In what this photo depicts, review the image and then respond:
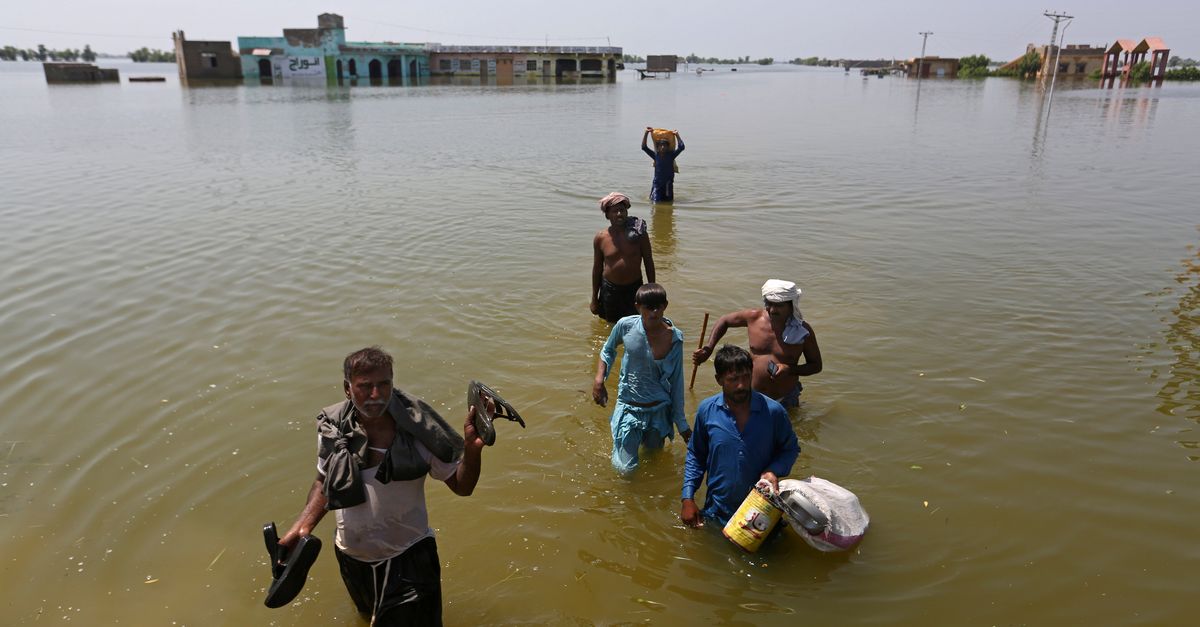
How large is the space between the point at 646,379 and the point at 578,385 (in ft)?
7.12

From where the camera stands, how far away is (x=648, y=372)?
4.60 meters

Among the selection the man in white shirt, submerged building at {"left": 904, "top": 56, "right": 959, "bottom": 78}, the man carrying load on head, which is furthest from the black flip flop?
submerged building at {"left": 904, "top": 56, "right": 959, "bottom": 78}

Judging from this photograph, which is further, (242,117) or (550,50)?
(550,50)

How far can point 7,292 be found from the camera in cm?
884

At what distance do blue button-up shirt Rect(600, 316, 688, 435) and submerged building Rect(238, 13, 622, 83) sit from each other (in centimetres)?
7788

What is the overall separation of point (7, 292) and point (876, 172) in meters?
18.4

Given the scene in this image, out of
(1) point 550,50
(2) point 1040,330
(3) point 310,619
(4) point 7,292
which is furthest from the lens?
(1) point 550,50

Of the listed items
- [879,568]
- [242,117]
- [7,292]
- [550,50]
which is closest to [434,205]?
[7,292]

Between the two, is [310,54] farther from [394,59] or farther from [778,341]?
[778,341]

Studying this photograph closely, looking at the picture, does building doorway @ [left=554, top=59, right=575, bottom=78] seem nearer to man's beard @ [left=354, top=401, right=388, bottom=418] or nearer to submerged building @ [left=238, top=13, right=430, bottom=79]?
submerged building @ [left=238, top=13, right=430, bottom=79]

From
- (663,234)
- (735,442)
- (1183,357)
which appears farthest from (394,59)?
(735,442)

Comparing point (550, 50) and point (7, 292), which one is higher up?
point (550, 50)

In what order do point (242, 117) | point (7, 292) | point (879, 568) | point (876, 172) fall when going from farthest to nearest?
point (242, 117) < point (876, 172) < point (7, 292) < point (879, 568)

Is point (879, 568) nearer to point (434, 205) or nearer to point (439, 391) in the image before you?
point (439, 391)
